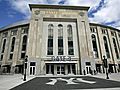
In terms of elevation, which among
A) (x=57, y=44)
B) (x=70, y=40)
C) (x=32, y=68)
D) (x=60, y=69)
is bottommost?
(x=60, y=69)

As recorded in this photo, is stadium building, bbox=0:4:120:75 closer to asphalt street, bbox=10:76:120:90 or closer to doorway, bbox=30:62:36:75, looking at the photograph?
doorway, bbox=30:62:36:75

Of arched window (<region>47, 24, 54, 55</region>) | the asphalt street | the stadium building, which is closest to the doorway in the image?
the stadium building

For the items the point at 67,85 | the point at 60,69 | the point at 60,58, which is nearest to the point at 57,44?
the point at 60,58

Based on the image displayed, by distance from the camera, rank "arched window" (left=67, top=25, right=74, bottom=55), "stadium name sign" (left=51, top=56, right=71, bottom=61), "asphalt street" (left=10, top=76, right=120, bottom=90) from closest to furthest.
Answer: "asphalt street" (left=10, top=76, right=120, bottom=90)
"stadium name sign" (left=51, top=56, right=71, bottom=61)
"arched window" (left=67, top=25, right=74, bottom=55)

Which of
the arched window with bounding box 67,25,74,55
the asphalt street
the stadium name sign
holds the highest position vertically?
the arched window with bounding box 67,25,74,55

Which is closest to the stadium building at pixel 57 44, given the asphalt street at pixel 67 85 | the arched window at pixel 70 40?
the arched window at pixel 70 40

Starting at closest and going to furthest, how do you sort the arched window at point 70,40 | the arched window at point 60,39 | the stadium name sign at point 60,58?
Result: 1. the stadium name sign at point 60,58
2. the arched window at point 60,39
3. the arched window at point 70,40

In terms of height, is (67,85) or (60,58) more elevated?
(60,58)

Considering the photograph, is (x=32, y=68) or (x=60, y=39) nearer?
(x=32, y=68)

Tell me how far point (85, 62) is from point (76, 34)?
29.8 ft

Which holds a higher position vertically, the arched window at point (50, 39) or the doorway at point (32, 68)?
the arched window at point (50, 39)

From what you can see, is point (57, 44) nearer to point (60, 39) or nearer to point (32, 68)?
point (60, 39)

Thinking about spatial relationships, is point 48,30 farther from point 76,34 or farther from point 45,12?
point 76,34

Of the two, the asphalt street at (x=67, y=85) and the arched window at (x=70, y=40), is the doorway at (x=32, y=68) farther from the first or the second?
the asphalt street at (x=67, y=85)
